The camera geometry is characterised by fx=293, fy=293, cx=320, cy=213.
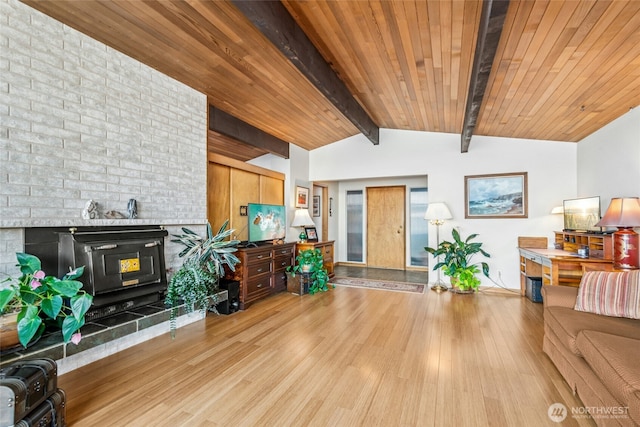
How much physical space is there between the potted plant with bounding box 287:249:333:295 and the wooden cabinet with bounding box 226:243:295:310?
0.65ft

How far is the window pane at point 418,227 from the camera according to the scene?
6449 millimetres

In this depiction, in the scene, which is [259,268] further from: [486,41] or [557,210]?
[557,210]

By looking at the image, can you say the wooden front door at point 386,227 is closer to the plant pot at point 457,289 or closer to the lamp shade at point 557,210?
the plant pot at point 457,289

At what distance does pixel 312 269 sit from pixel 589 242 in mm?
3548

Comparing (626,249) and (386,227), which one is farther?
(386,227)

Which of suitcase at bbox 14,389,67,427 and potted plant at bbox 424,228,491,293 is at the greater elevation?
potted plant at bbox 424,228,491,293

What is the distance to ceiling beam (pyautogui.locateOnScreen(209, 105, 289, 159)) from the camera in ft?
12.8

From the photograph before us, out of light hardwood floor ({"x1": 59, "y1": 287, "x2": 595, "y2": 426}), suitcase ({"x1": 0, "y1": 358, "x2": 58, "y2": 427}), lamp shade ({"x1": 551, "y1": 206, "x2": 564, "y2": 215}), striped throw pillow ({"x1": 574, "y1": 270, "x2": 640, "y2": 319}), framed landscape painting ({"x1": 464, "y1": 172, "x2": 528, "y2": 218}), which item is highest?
framed landscape painting ({"x1": 464, "y1": 172, "x2": 528, "y2": 218})

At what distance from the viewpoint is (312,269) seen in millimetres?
4613

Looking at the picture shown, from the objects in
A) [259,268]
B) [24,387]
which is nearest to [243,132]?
[259,268]

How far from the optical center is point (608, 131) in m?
3.45

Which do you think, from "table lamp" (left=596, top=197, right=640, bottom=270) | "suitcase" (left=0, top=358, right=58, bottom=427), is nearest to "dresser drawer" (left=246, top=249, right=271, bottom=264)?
"suitcase" (left=0, top=358, right=58, bottom=427)

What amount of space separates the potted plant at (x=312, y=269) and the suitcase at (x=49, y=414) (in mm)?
3077

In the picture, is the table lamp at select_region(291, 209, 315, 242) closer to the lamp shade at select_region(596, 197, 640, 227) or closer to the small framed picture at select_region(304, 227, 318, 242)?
the small framed picture at select_region(304, 227, 318, 242)
